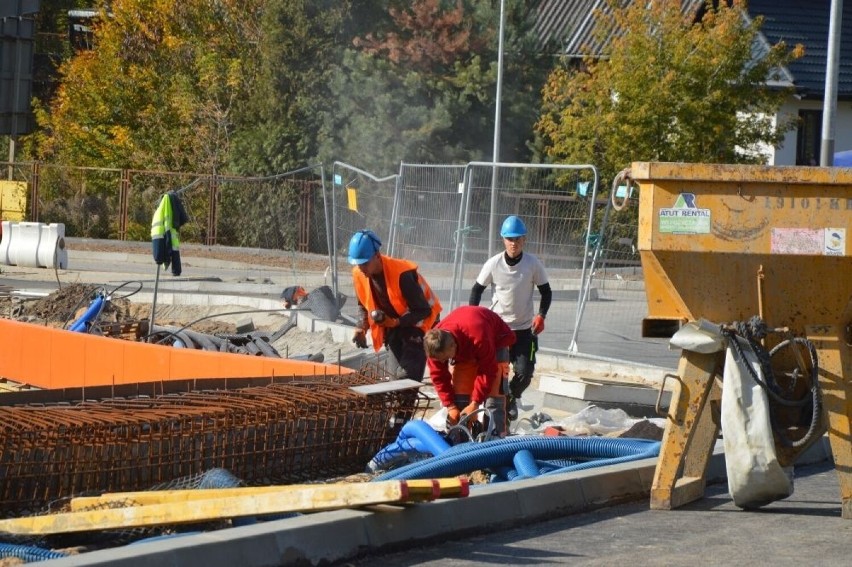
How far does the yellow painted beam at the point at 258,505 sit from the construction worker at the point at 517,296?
4854 mm

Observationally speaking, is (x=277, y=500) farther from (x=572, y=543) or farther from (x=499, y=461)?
(x=499, y=461)

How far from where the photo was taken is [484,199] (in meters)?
16.5

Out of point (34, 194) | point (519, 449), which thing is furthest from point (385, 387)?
point (34, 194)

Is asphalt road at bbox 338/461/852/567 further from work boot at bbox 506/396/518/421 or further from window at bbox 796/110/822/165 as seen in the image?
window at bbox 796/110/822/165

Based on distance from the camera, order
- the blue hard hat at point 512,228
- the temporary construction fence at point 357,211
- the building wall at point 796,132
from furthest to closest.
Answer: the building wall at point 796,132, the temporary construction fence at point 357,211, the blue hard hat at point 512,228

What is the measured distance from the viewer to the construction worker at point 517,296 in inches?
441

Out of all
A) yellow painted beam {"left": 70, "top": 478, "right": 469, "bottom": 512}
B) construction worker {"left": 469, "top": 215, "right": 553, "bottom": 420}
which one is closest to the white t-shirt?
construction worker {"left": 469, "top": 215, "right": 553, "bottom": 420}

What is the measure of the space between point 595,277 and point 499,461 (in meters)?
8.40

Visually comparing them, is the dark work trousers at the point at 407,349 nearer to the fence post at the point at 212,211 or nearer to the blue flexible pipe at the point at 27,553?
the blue flexible pipe at the point at 27,553

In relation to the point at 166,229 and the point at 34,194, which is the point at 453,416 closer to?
the point at 166,229

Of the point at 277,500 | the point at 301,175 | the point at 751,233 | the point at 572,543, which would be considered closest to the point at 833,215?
the point at 751,233

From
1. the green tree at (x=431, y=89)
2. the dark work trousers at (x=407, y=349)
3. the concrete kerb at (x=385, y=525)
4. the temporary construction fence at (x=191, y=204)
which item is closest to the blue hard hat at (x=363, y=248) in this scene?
the dark work trousers at (x=407, y=349)

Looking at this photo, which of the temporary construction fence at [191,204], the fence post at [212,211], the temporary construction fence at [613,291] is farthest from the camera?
the fence post at [212,211]

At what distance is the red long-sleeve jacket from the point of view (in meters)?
9.27
